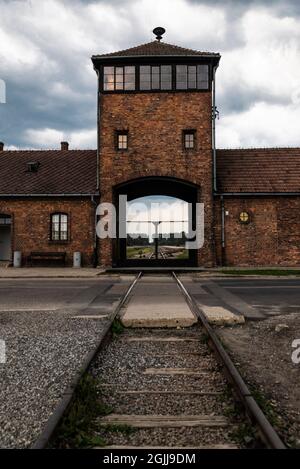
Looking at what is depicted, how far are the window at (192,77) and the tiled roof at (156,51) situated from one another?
24.7 inches

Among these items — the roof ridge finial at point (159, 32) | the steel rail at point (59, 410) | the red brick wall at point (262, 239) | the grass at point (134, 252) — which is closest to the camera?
the steel rail at point (59, 410)

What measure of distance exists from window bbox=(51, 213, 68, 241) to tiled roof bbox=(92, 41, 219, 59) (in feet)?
27.8

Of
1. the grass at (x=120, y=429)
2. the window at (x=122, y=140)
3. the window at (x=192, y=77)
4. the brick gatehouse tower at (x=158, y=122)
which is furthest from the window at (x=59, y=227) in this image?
the grass at (x=120, y=429)

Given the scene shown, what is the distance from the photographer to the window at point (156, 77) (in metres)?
19.4

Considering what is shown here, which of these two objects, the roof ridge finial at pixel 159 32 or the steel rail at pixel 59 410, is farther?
the roof ridge finial at pixel 159 32

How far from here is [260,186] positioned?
1988cm

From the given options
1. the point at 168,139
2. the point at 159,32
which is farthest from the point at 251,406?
the point at 159,32

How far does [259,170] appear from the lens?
21234mm

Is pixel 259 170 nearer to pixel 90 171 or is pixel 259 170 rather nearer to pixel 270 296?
pixel 90 171

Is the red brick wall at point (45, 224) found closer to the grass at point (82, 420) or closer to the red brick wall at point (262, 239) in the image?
the red brick wall at point (262, 239)

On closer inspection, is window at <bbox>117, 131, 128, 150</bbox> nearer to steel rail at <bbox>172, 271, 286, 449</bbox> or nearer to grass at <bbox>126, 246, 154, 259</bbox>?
grass at <bbox>126, 246, 154, 259</bbox>

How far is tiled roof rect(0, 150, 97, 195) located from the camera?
2034 cm
